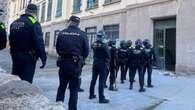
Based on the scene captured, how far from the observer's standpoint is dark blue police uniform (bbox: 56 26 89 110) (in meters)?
6.17

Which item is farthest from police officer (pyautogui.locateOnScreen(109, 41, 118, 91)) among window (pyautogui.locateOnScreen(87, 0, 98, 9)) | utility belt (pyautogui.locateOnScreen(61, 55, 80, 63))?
window (pyautogui.locateOnScreen(87, 0, 98, 9))

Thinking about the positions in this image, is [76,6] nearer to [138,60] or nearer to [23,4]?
[138,60]

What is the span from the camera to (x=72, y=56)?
619 centimetres

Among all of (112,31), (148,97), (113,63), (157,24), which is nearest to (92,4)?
(112,31)

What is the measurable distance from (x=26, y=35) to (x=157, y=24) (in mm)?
12119

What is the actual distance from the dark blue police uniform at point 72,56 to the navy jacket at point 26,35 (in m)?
0.44

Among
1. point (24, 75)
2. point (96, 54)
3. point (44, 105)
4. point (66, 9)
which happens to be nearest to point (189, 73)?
point (96, 54)

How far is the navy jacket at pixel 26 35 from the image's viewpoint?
5.93 meters

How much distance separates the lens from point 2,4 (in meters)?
8.29

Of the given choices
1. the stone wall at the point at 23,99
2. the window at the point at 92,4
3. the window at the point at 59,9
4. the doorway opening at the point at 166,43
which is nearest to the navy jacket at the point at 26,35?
the stone wall at the point at 23,99

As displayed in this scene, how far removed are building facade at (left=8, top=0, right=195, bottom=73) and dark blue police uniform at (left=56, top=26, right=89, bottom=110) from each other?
9.26 metres

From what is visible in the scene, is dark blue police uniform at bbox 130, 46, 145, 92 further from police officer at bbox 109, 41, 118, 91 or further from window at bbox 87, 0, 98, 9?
window at bbox 87, 0, 98, 9

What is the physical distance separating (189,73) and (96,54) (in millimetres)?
7367

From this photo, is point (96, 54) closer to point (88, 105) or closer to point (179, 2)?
point (88, 105)
